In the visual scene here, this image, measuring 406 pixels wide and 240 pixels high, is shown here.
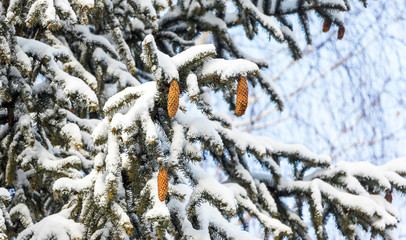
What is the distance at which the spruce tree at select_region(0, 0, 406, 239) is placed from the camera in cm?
169

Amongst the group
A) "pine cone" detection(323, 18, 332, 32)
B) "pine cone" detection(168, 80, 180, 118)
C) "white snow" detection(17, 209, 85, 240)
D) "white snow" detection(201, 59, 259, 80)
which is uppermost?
"pine cone" detection(323, 18, 332, 32)

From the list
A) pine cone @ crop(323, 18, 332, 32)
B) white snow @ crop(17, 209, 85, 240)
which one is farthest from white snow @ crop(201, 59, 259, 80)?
pine cone @ crop(323, 18, 332, 32)

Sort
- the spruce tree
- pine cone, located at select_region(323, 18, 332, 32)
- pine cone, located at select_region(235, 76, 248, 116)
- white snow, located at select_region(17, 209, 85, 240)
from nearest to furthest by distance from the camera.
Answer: pine cone, located at select_region(235, 76, 248, 116)
the spruce tree
white snow, located at select_region(17, 209, 85, 240)
pine cone, located at select_region(323, 18, 332, 32)

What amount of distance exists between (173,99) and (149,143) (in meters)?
0.18

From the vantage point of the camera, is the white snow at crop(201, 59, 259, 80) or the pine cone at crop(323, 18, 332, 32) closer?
the white snow at crop(201, 59, 259, 80)

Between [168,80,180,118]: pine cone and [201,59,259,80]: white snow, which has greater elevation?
[201,59,259,80]: white snow

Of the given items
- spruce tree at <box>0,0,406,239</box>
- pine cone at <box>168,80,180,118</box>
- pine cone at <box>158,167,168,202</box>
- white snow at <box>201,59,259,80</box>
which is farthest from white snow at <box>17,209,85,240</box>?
white snow at <box>201,59,259,80</box>

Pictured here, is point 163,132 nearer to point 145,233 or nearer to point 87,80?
point 145,233

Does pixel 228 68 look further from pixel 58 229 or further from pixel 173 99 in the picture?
pixel 58 229

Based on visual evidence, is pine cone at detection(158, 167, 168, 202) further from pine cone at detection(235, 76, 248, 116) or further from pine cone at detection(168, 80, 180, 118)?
pine cone at detection(235, 76, 248, 116)

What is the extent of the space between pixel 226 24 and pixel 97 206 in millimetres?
2420

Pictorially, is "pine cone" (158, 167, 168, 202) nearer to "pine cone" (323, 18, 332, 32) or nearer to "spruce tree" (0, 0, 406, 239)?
"spruce tree" (0, 0, 406, 239)

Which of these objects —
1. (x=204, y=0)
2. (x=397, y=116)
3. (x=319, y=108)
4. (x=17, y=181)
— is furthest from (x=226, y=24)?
(x=397, y=116)

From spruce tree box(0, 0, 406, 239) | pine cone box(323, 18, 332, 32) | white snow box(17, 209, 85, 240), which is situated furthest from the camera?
pine cone box(323, 18, 332, 32)
